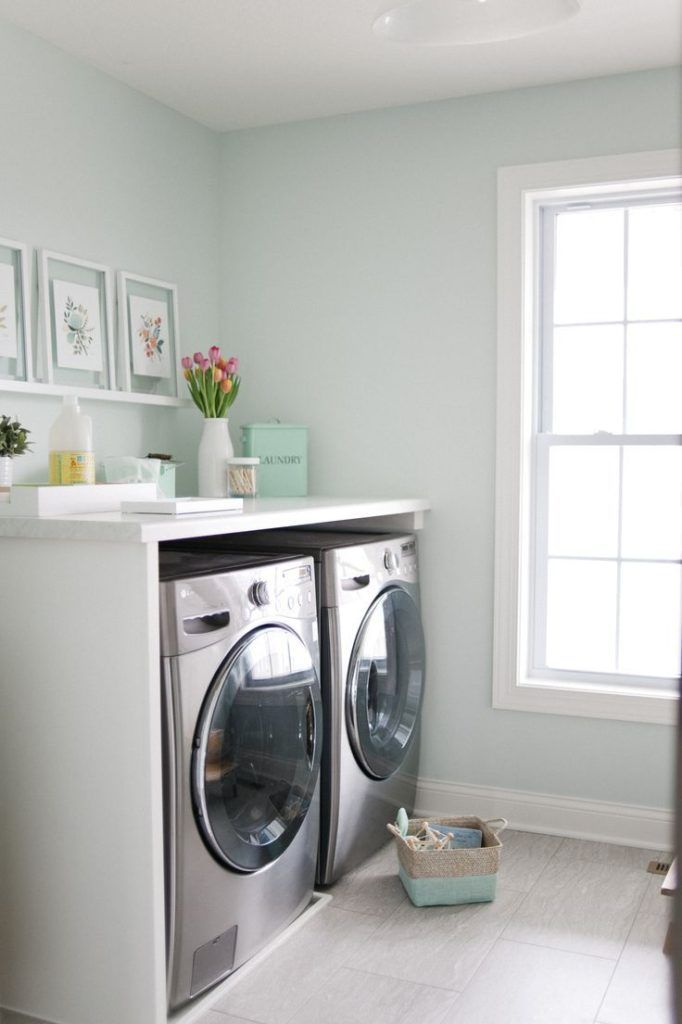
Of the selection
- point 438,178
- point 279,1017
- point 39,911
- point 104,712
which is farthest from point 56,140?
point 279,1017

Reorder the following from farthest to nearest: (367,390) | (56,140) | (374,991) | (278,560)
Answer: (367,390)
(56,140)
(278,560)
(374,991)

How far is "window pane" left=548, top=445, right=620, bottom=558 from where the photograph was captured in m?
3.15

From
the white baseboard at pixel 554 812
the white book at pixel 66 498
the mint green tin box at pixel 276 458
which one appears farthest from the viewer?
the mint green tin box at pixel 276 458

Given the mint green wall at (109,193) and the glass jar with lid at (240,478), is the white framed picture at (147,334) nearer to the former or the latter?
the mint green wall at (109,193)

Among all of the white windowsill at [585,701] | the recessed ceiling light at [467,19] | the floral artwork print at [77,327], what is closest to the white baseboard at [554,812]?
the white windowsill at [585,701]

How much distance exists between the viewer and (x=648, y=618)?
10.2ft

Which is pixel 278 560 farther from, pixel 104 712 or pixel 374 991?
pixel 374 991

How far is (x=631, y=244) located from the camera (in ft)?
10.2

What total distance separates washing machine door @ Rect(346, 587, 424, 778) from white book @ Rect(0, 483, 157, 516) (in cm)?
79

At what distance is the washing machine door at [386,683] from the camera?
2705 millimetres

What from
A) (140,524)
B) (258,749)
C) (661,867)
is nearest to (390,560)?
(258,749)

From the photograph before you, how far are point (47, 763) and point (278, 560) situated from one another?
0.68 meters

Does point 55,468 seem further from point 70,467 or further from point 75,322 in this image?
point 75,322

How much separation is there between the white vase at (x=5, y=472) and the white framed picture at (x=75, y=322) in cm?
49
